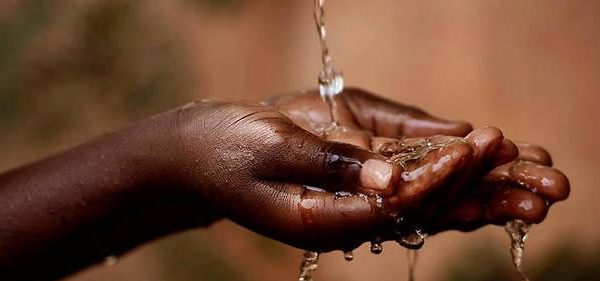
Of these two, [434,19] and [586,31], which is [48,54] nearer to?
[434,19]

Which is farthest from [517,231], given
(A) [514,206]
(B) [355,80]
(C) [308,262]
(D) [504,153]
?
(B) [355,80]

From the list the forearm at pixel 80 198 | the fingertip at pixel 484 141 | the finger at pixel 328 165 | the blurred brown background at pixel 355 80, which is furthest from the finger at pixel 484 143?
the blurred brown background at pixel 355 80

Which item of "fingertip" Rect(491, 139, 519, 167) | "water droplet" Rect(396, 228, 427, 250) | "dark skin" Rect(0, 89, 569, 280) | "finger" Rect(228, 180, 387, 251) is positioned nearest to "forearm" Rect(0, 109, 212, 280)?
"dark skin" Rect(0, 89, 569, 280)

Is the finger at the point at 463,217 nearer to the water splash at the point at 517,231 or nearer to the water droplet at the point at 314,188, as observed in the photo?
the water splash at the point at 517,231

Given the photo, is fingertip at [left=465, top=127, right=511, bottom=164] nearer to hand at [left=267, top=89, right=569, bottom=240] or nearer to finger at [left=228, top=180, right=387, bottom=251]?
hand at [left=267, top=89, right=569, bottom=240]

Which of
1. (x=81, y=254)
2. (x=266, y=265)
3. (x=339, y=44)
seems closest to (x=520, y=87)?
(x=339, y=44)

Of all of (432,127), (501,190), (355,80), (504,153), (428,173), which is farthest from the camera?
(355,80)

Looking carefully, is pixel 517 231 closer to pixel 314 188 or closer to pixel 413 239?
pixel 413 239
